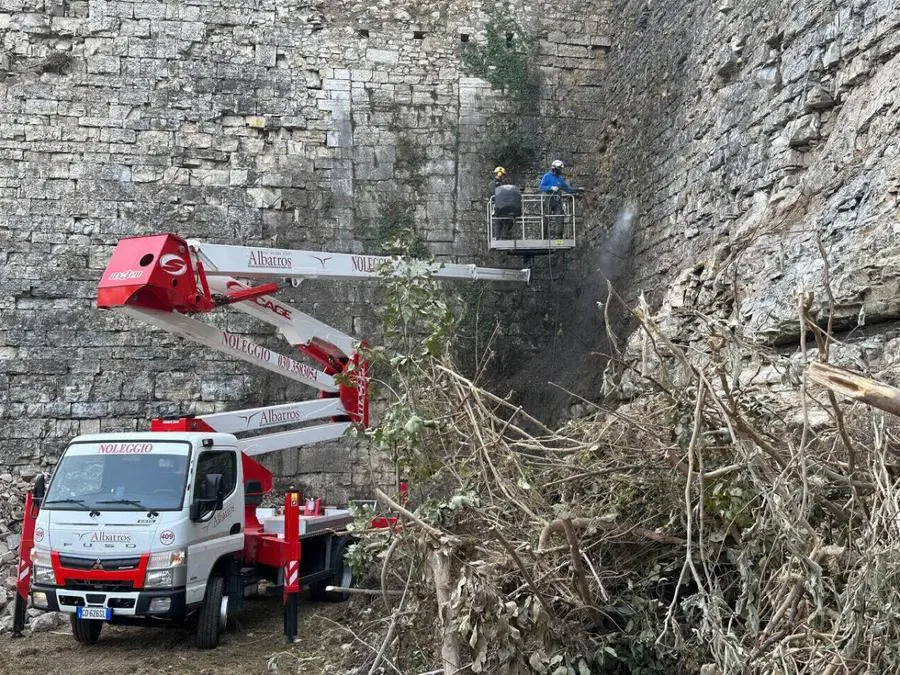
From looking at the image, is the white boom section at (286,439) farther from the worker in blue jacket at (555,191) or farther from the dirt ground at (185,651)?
the worker in blue jacket at (555,191)

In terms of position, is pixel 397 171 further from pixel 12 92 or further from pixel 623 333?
pixel 12 92

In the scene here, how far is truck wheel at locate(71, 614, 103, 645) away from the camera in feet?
23.0

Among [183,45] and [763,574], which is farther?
[183,45]

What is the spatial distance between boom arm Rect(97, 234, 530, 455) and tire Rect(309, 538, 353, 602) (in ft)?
3.36

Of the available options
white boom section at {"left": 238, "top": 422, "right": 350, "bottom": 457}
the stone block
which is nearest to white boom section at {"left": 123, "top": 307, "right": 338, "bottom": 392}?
white boom section at {"left": 238, "top": 422, "right": 350, "bottom": 457}

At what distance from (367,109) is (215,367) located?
4.01 m

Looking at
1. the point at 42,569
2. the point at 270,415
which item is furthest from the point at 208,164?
the point at 42,569

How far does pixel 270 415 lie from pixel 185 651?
2.38 metres

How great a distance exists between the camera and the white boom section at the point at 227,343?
7746 millimetres

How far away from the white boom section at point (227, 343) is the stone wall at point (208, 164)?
257cm

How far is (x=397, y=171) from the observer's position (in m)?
12.4

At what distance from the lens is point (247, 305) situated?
8.40m

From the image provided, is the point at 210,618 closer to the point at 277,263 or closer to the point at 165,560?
the point at 165,560

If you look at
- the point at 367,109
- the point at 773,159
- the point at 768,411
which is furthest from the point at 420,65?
the point at 768,411
